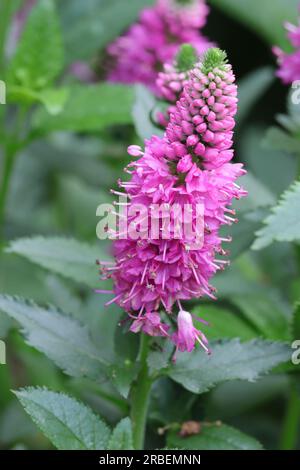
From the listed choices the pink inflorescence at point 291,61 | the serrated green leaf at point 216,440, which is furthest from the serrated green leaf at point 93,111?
the serrated green leaf at point 216,440

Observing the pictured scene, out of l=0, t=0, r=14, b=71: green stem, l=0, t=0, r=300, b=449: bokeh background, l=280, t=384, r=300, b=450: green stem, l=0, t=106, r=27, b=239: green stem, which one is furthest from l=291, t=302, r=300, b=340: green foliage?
l=0, t=0, r=14, b=71: green stem

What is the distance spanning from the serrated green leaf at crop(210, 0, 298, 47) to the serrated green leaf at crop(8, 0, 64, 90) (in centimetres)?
115

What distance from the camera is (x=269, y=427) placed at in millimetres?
2043

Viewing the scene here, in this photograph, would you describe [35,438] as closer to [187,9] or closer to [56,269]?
[56,269]

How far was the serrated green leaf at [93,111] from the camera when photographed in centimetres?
194

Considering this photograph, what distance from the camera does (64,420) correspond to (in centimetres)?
124

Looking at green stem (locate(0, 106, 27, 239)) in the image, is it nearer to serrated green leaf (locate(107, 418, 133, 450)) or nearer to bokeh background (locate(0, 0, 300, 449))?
bokeh background (locate(0, 0, 300, 449))

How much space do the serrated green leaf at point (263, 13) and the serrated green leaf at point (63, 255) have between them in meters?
1.55

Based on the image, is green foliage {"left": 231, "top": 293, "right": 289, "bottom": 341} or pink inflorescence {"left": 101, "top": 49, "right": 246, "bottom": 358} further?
green foliage {"left": 231, "top": 293, "right": 289, "bottom": 341}

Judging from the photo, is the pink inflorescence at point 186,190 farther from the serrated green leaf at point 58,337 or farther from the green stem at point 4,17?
the green stem at point 4,17

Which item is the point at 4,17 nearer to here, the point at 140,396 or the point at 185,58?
the point at 185,58

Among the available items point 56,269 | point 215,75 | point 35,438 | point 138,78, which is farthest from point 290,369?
point 138,78

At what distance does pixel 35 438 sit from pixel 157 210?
3.57ft

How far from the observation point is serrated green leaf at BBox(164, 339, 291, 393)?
4.28ft
